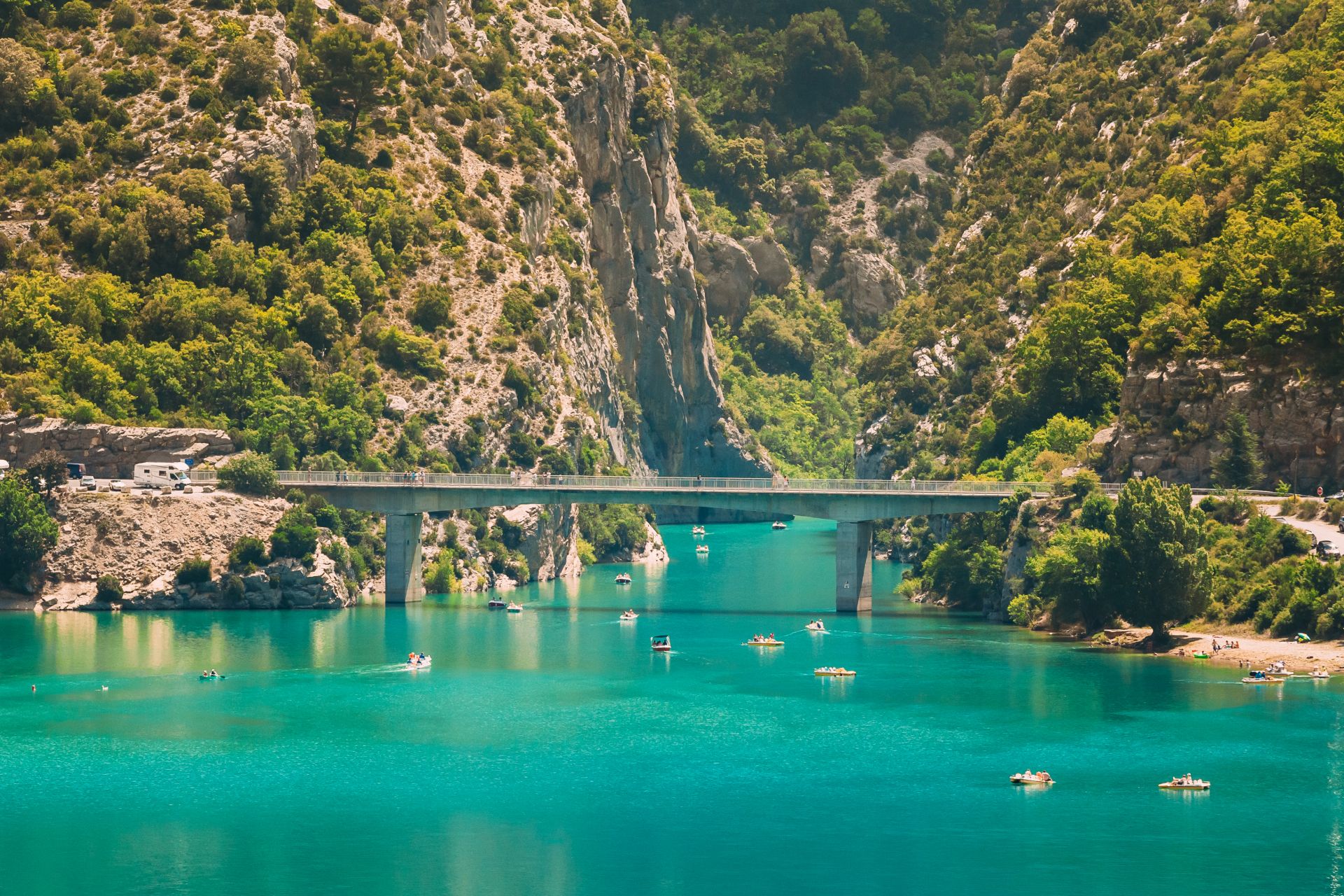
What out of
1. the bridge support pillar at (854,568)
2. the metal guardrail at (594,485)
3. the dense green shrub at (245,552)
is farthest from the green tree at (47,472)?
the bridge support pillar at (854,568)

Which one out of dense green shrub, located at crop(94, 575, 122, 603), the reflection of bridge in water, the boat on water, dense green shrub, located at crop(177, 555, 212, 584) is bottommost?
the boat on water

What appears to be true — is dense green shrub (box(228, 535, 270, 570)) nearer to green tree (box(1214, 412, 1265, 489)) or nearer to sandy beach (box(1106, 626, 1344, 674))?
sandy beach (box(1106, 626, 1344, 674))

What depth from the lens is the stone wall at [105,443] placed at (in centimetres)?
18312

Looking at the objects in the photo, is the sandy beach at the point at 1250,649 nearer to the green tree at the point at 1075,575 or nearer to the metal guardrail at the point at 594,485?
the green tree at the point at 1075,575

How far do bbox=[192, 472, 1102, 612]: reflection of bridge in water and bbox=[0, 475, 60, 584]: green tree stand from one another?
15.1 meters

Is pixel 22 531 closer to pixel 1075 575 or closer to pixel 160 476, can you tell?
pixel 160 476

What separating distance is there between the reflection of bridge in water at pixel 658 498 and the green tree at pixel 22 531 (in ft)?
49.7

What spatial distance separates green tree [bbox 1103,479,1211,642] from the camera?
147 m

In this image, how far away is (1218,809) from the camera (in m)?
103

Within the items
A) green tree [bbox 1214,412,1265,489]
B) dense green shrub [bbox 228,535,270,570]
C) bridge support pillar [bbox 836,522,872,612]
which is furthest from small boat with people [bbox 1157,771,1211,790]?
dense green shrub [bbox 228,535,270,570]

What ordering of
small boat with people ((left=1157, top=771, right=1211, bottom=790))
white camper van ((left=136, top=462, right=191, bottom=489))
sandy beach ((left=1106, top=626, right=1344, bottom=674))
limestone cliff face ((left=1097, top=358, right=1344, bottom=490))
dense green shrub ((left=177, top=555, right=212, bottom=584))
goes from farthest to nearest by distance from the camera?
white camper van ((left=136, top=462, right=191, bottom=489)) → dense green shrub ((left=177, top=555, right=212, bottom=584)) → limestone cliff face ((left=1097, top=358, right=1344, bottom=490)) → sandy beach ((left=1106, top=626, right=1344, bottom=674)) → small boat with people ((left=1157, top=771, right=1211, bottom=790))

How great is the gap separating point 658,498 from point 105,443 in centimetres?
4951

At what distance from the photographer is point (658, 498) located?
18212cm

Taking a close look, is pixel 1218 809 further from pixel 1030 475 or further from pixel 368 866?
pixel 1030 475
